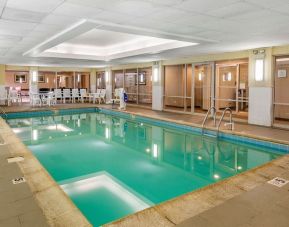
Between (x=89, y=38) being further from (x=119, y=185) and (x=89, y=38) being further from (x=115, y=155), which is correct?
(x=119, y=185)

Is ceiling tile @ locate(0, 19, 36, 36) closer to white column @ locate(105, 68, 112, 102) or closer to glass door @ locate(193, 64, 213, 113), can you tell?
glass door @ locate(193, 64, 213, 113)

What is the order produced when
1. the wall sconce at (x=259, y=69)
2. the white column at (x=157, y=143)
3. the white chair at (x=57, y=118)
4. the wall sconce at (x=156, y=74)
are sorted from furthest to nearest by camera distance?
the wall sconce at (x=156, y=74)
the white chair at (x=57, y=118)
the wall sconce at (x=259, y=69)
the white column at (x=157, y=143)

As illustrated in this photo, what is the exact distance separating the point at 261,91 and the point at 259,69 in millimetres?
658

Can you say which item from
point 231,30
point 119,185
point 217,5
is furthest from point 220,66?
point 119,185

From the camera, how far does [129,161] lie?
5527 millimetres

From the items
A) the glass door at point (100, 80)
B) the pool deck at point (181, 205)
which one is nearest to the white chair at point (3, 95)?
the glass door at point (100, 80)

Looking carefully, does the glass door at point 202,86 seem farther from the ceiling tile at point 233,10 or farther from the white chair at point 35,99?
the white chair at point 35,99

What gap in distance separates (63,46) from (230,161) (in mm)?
7612

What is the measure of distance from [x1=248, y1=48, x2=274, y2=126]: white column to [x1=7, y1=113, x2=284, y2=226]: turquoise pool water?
74.1 inches

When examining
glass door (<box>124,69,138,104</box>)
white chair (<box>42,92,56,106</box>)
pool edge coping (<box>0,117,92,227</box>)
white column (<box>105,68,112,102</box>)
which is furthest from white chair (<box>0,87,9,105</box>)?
pool edge coping (<box>0,117,92,227</box>)

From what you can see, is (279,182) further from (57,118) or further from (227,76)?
(57,118)

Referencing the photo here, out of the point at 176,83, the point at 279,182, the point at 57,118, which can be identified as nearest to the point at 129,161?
the point at 279,182

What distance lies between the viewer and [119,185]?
4227 mm

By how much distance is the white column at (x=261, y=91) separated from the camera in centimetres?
761
